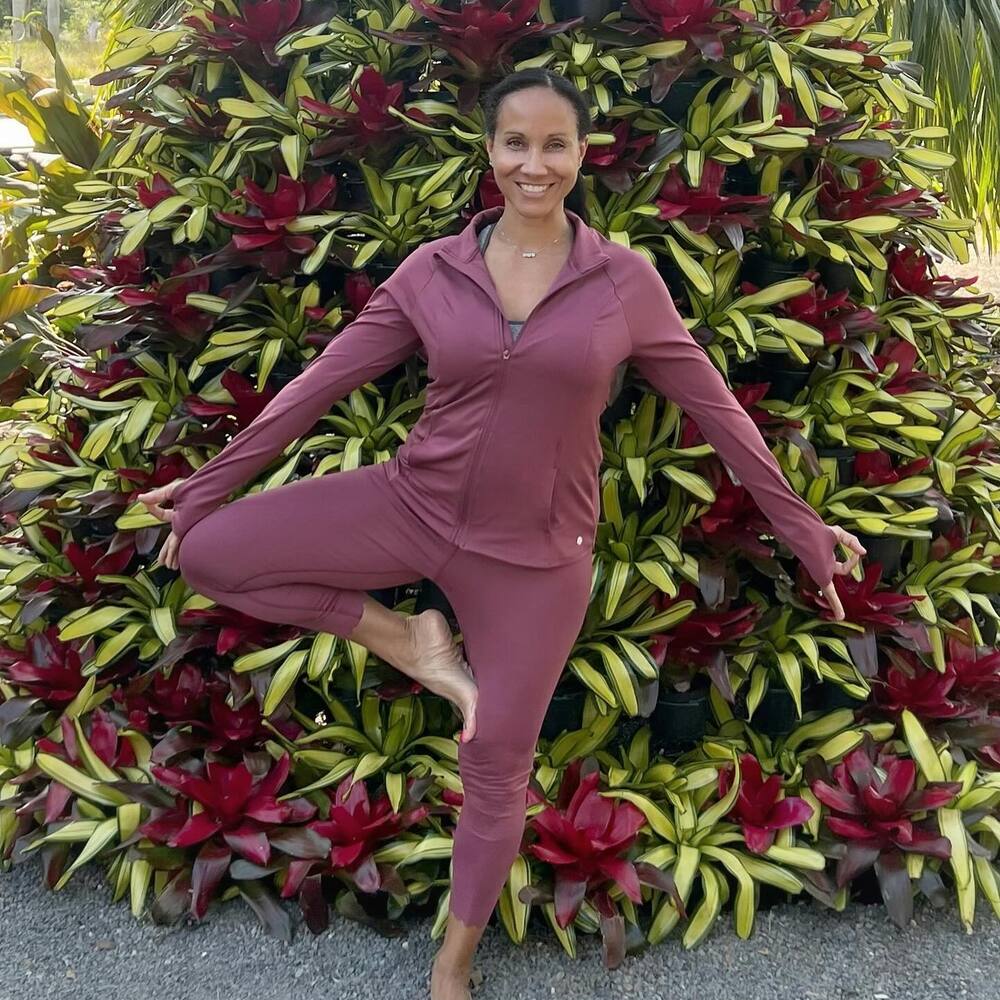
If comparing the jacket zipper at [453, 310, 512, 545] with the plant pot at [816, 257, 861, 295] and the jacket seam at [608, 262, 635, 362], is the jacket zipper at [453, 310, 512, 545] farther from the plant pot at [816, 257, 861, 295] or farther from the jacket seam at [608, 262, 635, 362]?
the plant pot at [816, 257, 861, 295]

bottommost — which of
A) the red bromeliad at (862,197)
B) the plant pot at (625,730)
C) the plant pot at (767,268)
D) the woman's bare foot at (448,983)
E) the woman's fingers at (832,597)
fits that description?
the plant pot at (625,730)

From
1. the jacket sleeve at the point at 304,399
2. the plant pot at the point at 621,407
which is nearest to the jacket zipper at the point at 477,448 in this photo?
the jacket sleeve at the point at 304,399

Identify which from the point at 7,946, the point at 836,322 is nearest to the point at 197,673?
the point at 7,946

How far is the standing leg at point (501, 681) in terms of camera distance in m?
1.99

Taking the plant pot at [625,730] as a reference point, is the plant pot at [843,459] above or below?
above

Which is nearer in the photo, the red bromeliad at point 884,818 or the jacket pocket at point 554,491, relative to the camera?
the jacket pocket at point 554,491

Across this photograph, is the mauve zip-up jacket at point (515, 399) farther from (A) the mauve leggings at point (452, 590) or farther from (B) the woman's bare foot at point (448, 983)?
(B) the woman's bare foot at point (448, 983)

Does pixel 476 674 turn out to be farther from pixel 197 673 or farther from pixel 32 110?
pixel 32 110

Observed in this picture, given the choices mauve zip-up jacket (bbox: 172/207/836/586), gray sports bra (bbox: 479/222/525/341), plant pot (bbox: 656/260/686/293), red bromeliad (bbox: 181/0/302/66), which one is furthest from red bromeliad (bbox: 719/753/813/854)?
red bromeliad (bbox: 181/0/302/66)

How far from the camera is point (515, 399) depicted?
6.32 ft

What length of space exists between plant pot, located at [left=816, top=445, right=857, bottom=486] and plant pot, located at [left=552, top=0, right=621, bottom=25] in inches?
50.5

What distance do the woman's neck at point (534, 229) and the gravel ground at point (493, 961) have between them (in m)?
1.64

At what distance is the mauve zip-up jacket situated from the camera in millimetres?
1920

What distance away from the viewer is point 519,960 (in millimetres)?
2455
